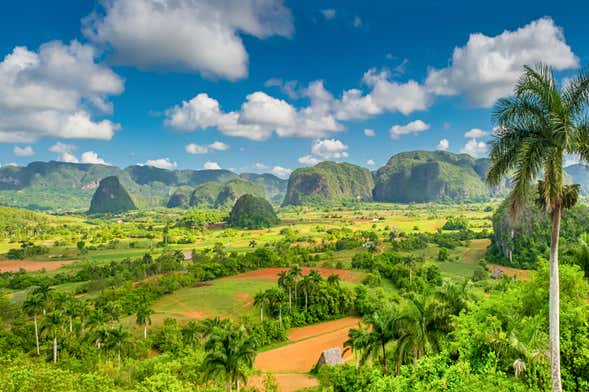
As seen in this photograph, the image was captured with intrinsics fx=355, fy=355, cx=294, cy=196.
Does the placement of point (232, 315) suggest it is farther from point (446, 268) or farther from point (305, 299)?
point (446, 268)

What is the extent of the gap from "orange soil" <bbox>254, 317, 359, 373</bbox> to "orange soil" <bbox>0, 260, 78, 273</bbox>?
83.9 metres

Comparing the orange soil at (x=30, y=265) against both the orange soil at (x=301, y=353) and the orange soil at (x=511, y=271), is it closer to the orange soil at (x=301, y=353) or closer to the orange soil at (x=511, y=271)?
the orange soil at (x=301, y=353)

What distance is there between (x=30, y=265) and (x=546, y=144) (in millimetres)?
127511

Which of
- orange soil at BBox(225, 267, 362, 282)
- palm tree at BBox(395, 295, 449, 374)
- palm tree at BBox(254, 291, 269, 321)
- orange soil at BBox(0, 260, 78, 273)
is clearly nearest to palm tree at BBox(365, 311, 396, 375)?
palm tree at BBox(395, 295, 449, 374)

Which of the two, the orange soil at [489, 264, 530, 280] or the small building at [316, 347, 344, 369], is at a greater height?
the small building at [316, 347, 344, 369]

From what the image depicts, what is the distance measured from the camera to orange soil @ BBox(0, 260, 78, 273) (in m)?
98.1

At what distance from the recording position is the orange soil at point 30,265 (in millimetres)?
98062

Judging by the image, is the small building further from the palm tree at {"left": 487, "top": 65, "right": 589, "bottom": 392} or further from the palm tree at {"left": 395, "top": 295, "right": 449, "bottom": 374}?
the palm tree at {"left": 487, "top": 65, "right": 589, "bottom": 392}

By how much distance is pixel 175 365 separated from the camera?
91.4ft

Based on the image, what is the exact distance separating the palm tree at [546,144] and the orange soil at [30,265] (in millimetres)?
115668

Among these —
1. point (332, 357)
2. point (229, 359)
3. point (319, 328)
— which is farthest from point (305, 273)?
point (229, 359)

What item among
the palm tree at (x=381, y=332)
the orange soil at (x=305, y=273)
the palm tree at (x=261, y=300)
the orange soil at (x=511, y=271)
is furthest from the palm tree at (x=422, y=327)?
the orange soil at (x=511, y=271)

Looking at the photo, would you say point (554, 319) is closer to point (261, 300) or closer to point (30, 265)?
point (261, 300)

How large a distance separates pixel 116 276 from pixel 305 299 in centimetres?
4735
